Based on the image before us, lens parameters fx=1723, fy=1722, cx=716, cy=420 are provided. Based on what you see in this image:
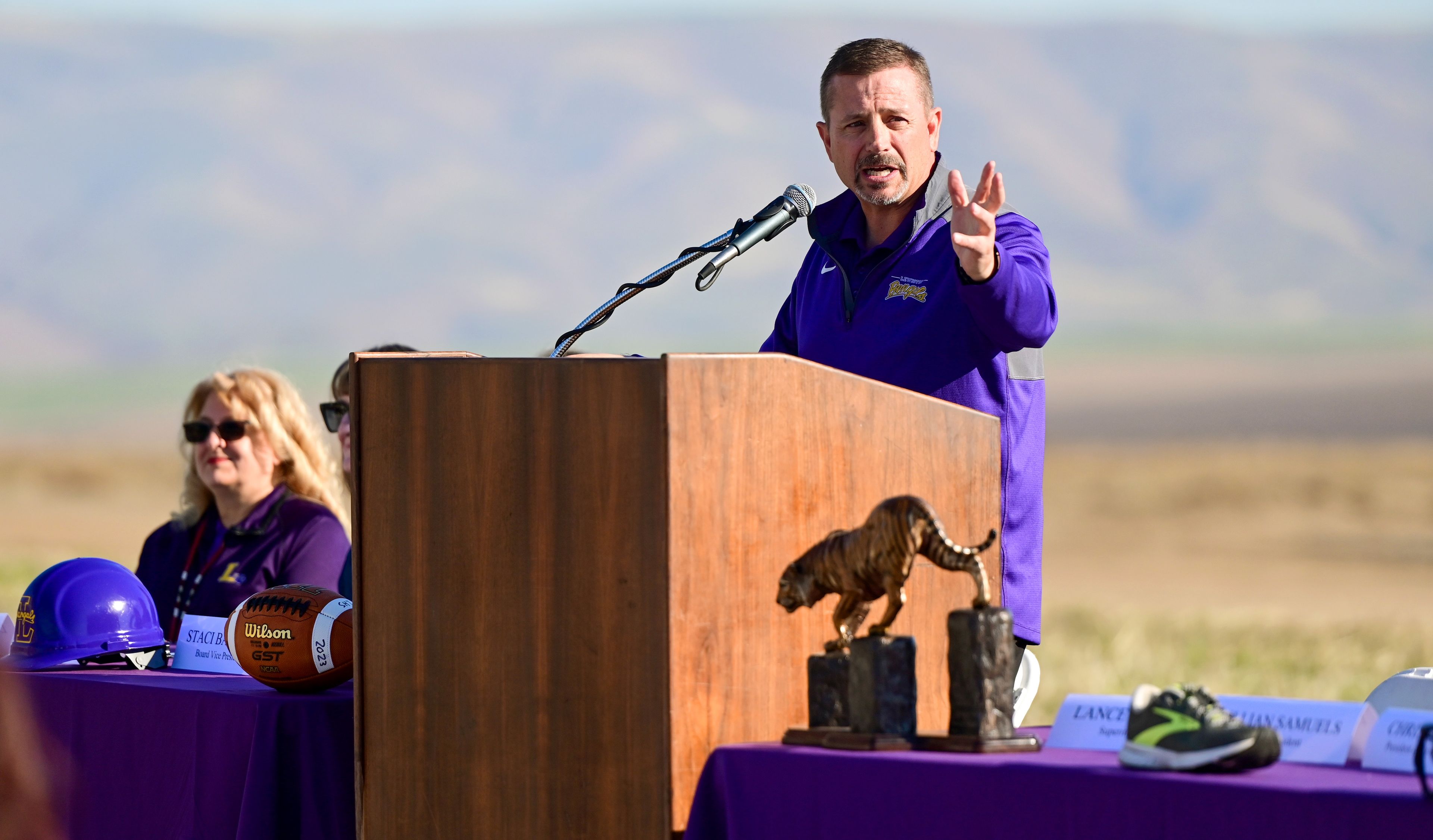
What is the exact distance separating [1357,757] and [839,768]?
0.72 meters

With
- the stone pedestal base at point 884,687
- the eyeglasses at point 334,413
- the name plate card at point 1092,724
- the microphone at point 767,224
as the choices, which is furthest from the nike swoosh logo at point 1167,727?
the eyeglasses at point 334,413

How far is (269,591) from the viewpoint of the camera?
139 inches

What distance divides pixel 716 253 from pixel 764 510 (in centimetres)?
62

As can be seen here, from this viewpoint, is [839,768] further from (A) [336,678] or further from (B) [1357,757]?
(A) [336,678]

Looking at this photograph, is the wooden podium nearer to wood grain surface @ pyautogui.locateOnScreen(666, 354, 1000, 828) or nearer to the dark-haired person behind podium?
A: wood grain surface @ pyautogui.locateOnScreen(666, 354, 1000, 828)

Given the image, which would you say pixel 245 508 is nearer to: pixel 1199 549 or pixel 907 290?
pixel 907 290

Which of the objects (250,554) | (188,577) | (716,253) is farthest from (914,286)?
(188,577)

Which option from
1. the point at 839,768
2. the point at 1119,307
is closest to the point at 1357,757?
the point at 839,768

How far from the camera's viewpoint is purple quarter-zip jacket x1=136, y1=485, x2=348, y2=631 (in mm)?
5352

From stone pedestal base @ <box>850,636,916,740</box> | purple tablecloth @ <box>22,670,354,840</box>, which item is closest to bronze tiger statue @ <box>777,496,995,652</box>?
stone pedestal base @ <box>850,636,916,740</box>

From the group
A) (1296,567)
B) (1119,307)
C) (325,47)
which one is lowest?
(1296,567)

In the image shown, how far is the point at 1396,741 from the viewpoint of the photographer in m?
2.31

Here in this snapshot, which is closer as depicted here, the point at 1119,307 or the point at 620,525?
the point at 620,525

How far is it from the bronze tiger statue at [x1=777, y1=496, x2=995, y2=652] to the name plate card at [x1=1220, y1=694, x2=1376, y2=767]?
40 cm
